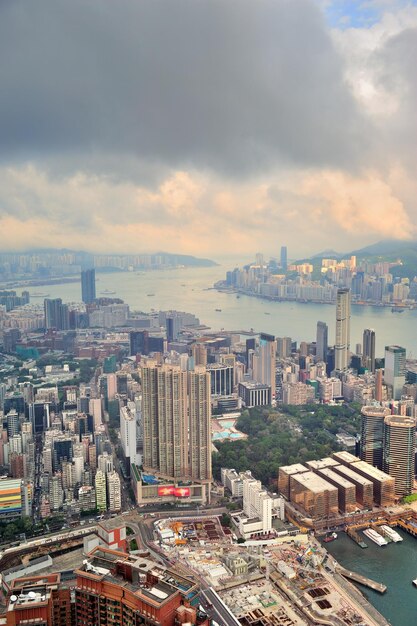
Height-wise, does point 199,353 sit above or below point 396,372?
above

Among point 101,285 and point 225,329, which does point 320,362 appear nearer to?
point 225,329

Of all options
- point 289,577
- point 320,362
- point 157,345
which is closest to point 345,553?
point 289,577

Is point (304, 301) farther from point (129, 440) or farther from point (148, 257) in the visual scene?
point (129, 440)

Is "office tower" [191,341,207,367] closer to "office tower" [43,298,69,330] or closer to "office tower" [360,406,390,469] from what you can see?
"office tower" [43,298,69,330]

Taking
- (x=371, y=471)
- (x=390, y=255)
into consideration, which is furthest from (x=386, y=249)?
(x=371, y=471)

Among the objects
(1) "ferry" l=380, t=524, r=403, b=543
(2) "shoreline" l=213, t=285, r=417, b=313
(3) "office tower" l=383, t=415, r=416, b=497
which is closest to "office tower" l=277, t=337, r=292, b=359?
(2) "shoreline" l=213, t=285, r=417, b=313
